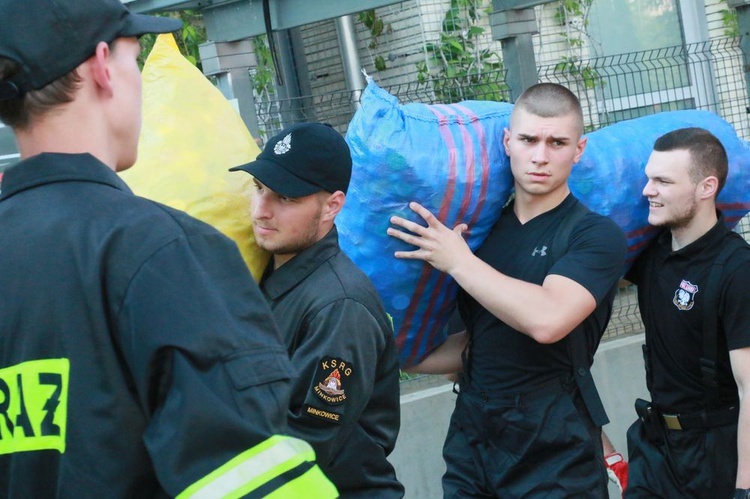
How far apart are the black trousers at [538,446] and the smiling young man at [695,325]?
1.69 feet

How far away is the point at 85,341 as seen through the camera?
4.45 feet

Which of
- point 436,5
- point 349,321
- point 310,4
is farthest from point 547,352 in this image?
point 436,5

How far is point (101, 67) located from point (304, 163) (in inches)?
53.7

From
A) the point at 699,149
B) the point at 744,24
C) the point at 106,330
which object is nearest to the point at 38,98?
the point at 106,330

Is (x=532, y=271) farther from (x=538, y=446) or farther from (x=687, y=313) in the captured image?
(x=687, y=313)

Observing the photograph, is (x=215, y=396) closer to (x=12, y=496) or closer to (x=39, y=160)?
(x=12, y=496)

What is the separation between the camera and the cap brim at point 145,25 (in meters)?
1.51

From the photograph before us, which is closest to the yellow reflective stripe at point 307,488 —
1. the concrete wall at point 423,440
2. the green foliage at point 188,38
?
the concrete wall at point 423,440

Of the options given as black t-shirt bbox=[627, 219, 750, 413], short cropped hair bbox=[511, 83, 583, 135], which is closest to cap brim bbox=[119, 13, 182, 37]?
short cropped hair bbox=[511, 83, 583, 135]

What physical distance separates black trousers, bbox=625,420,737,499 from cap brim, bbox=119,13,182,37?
9.38 ft

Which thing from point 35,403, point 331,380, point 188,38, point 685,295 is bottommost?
point 685,295

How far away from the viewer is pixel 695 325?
3727 mm

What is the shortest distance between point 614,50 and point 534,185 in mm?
6477

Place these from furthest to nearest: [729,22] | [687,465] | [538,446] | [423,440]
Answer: [729,22] → [423,440] → [687,465] → [538,446]
